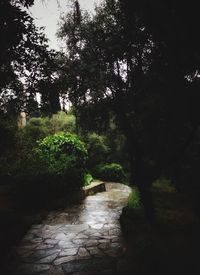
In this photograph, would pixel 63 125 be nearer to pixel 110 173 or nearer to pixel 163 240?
Answer: pixel 110 173

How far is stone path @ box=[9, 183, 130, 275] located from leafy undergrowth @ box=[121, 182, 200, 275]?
455mm

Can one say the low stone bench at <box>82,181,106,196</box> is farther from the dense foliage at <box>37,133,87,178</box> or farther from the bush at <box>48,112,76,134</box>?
the bush at <box>48,112,76,134</box>

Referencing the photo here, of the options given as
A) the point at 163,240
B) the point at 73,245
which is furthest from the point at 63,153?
the point at 163,240

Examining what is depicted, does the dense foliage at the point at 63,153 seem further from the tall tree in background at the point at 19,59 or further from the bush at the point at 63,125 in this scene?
the bush at the point at 63,125

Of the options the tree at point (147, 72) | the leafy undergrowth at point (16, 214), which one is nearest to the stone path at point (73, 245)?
the leafy undergrowth at point (16, 214)

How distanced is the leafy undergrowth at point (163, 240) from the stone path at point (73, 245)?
455 mm

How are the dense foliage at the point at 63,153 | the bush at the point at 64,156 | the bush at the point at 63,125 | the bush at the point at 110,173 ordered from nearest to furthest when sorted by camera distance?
1. the bush at the point at 64,156
2. the dense foliage at the point at 63,153
3. the bush at the point at 110,173
4. the bush at the point at 63,125

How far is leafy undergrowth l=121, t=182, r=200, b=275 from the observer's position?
6825mm

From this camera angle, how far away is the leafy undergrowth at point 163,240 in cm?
682

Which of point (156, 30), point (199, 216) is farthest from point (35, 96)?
point (199, 216)

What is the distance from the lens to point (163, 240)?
8.53m

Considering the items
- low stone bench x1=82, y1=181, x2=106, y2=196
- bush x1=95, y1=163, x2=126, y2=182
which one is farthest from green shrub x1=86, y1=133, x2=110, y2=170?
low stone bench x1=82, y1=181, x2=106, y2=196

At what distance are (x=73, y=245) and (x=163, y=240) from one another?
9.25ft

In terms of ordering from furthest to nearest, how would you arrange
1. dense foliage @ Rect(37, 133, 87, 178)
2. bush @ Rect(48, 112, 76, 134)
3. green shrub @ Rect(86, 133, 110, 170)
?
bush @ Rect(48, 112, 76, 134) → green shrub @ Rect(86, 133, 110, 170) → dense foliage @ Rect(37, 133, 87, 178)
